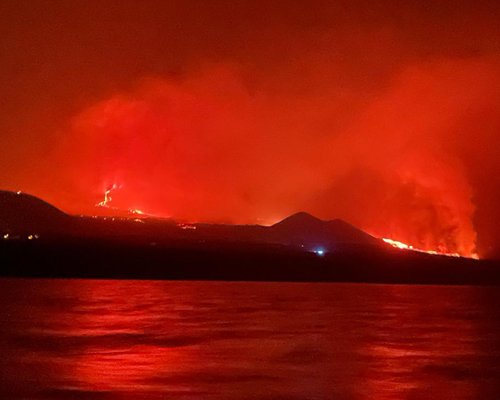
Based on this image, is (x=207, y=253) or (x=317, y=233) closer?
(x=207, y=253)

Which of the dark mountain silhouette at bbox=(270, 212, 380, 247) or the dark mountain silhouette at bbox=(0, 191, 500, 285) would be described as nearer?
the dark mountain silhouette at bbox=(0, 191, 500, 285)

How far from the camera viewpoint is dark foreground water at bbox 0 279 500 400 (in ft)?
42.0

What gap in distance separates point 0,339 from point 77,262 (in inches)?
1636

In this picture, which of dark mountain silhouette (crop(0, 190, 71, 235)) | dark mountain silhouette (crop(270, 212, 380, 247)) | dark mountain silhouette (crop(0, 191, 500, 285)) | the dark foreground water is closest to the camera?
the dark foreground water

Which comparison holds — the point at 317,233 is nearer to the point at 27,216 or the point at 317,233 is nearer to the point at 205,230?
the point at 205,230

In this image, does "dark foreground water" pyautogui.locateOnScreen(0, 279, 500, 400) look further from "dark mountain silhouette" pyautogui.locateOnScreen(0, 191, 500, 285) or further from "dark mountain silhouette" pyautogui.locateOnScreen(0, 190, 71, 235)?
"dark mountain silhouette" pyautogui.locateOnScreen(0, 190, 71, 235)

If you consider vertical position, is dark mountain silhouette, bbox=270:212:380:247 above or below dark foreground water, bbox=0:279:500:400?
above

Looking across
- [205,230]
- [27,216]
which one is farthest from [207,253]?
[27,216]

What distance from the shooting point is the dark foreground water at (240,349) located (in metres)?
12.8

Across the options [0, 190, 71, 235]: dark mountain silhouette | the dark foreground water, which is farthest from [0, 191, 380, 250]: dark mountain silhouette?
the dark foreground water

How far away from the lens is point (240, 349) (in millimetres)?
16875

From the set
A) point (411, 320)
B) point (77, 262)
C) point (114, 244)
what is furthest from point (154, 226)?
point (411, 320)

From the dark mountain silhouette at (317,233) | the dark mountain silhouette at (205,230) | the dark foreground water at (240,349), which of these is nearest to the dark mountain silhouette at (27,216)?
the dark mountain silhouette at (205,230)

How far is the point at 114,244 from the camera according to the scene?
8831cm
